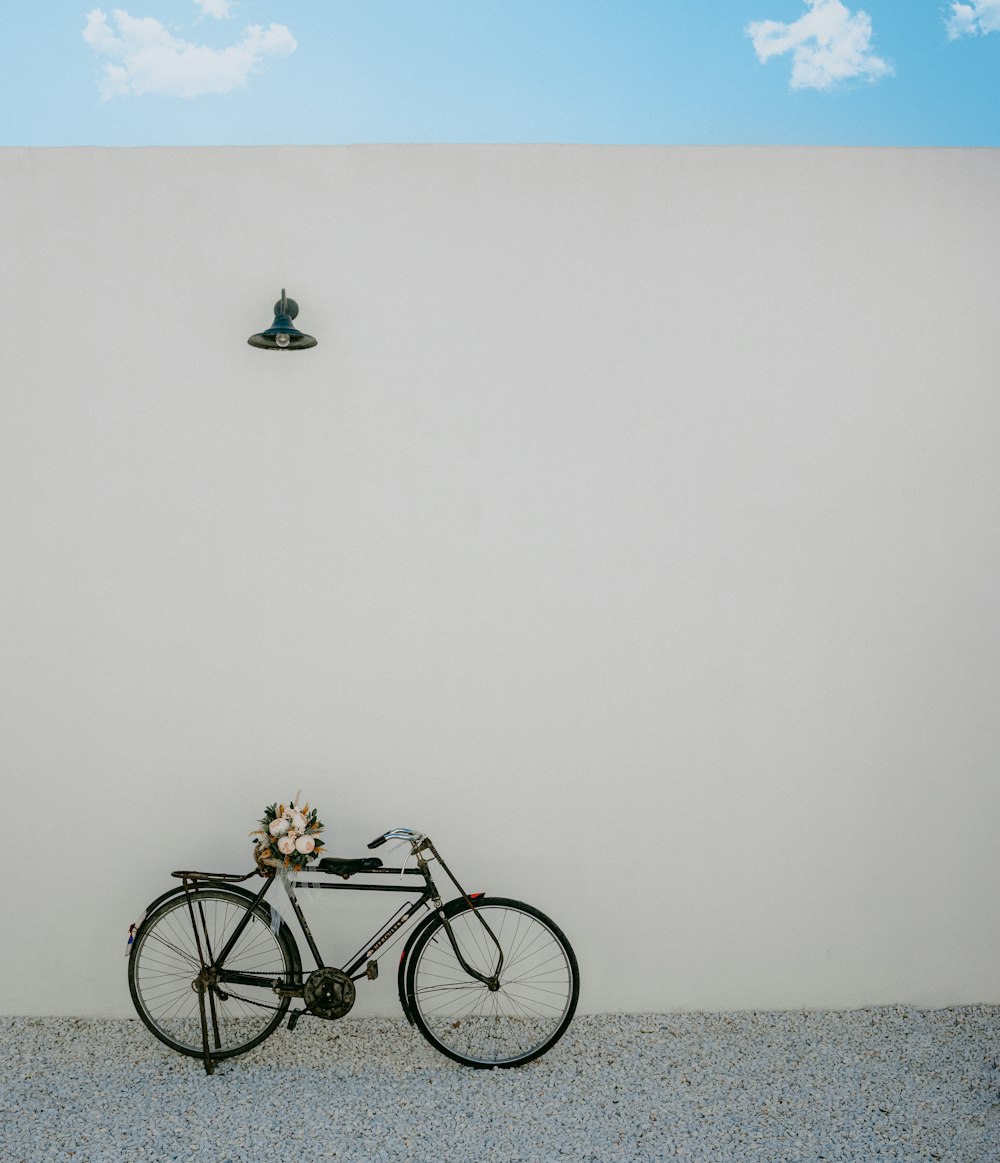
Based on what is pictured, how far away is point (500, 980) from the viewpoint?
3.17 metres

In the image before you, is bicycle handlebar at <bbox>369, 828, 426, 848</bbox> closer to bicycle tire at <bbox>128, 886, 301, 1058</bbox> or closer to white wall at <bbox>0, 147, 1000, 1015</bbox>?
white wall at <bbox>0, 147, 1000, 1015</bbox>

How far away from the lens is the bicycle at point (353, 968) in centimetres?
283

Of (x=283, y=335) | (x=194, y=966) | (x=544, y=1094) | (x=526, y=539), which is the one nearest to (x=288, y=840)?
(x=194, y=966)

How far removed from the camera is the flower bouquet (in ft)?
9.04

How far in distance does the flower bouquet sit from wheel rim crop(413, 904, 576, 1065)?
2.35ft

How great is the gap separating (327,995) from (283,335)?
100.0 inches

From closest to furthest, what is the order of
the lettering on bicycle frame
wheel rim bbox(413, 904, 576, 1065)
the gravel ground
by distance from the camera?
the gravel ground, the lettering on bicycle frame, wheel rim bbox(413, 904, 576, 1065)

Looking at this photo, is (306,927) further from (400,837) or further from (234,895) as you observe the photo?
(400,837)

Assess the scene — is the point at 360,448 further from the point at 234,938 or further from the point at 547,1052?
the point at 547,1052

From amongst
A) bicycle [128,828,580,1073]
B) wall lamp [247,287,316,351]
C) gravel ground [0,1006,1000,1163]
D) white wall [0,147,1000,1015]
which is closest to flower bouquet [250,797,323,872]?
bicycle [128,828,580,1073]

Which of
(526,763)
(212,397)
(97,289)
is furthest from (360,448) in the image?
(526,763)

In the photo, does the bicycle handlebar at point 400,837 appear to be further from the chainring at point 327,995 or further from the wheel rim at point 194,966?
the wheel rim at point 194,966

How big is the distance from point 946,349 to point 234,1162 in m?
4.08

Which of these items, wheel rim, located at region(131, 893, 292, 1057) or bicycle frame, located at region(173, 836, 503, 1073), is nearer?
bicycle frame, located at region(173, 836, 503, 1073)
